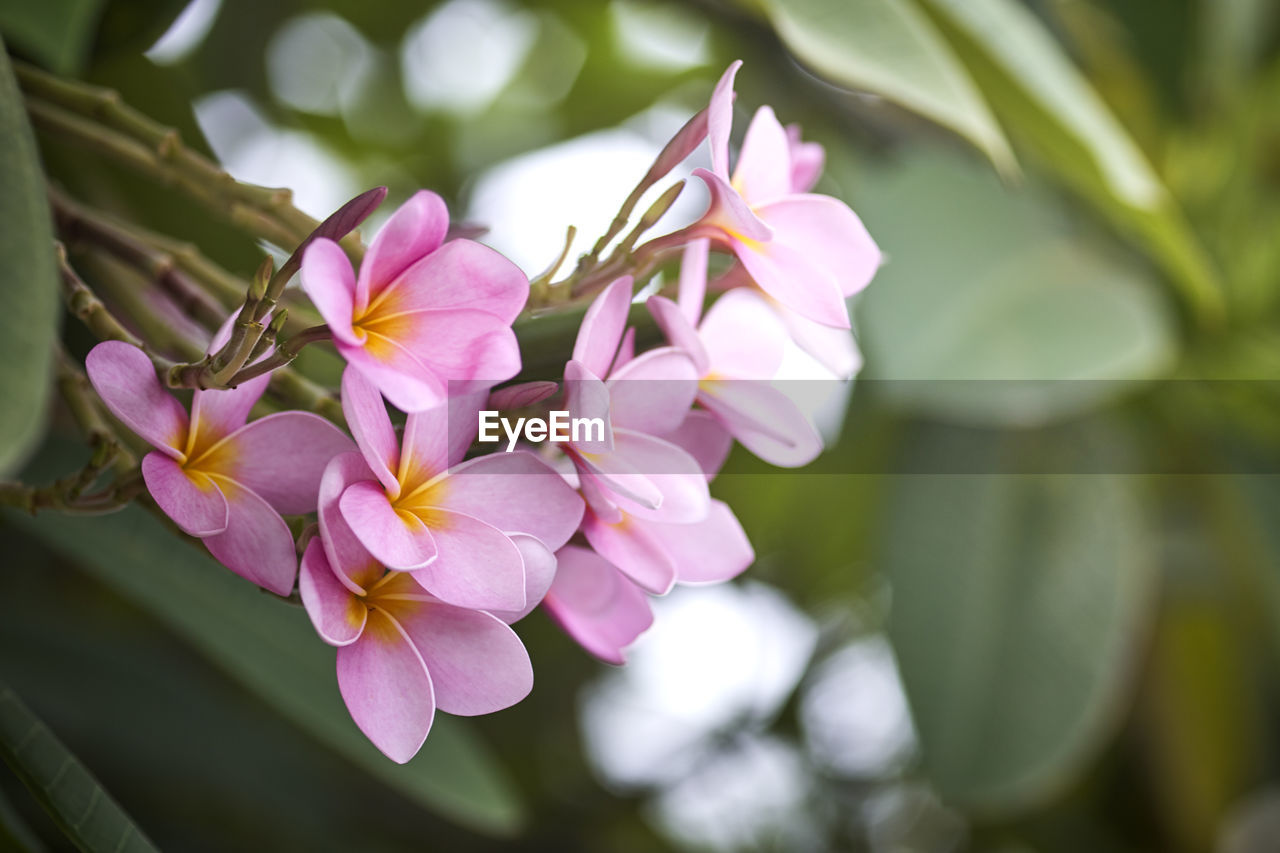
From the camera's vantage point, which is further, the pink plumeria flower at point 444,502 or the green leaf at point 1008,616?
the green leaf at point 1008,616

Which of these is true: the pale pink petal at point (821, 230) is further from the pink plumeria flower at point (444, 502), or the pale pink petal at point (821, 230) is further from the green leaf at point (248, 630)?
the green leaf at point (248, 630)

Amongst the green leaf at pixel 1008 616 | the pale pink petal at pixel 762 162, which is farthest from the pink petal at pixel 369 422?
the green leaf at pixel 1008 616

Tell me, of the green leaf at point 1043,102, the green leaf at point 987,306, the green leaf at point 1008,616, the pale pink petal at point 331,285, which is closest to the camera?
the pale pink petal at point 331,285

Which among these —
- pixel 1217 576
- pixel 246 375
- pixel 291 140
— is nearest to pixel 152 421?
pixel 246 375

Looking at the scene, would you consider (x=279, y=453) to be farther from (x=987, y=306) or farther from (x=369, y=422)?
(x=987, y=306)

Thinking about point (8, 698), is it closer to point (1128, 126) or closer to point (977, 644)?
point (977, 644)

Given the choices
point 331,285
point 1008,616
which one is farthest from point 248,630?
point 1008,616

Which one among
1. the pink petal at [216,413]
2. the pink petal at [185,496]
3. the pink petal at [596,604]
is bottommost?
the pink petal at [596,604]

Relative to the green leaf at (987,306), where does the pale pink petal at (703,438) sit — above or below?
above
